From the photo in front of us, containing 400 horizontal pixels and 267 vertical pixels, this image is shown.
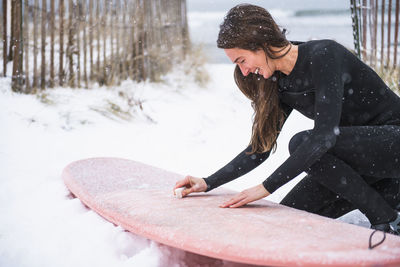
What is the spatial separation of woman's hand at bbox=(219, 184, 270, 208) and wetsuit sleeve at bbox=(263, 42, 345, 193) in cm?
4

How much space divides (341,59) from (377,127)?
322 millimetres

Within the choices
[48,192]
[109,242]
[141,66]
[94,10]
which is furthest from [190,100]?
[109,242]

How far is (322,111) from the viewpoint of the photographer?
1.51 metres

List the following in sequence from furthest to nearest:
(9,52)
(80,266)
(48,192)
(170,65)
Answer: (170,65), (9,52), (48,192), (80,266)

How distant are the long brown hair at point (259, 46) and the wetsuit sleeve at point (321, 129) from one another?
0.75 feet

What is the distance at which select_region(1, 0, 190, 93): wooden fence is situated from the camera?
12.3 feet

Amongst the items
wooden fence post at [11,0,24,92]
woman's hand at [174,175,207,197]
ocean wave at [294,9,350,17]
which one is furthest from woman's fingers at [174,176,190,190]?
ocean wave at [294,9,350,17]

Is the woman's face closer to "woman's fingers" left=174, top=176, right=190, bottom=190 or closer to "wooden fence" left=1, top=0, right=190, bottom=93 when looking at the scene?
"woman's fingers" left=174, top=176, right=190, bottom=190

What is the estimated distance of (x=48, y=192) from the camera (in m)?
2.32

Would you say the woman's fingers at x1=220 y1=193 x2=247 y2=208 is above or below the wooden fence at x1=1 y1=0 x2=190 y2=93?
below

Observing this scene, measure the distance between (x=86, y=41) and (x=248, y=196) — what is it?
3.33m

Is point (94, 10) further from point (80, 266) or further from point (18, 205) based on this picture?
point (80, 266)

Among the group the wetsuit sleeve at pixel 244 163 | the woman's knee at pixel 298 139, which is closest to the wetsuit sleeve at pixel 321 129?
the woman's knee at pixel 298 139

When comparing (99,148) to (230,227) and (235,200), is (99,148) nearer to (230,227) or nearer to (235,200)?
(235,200)
